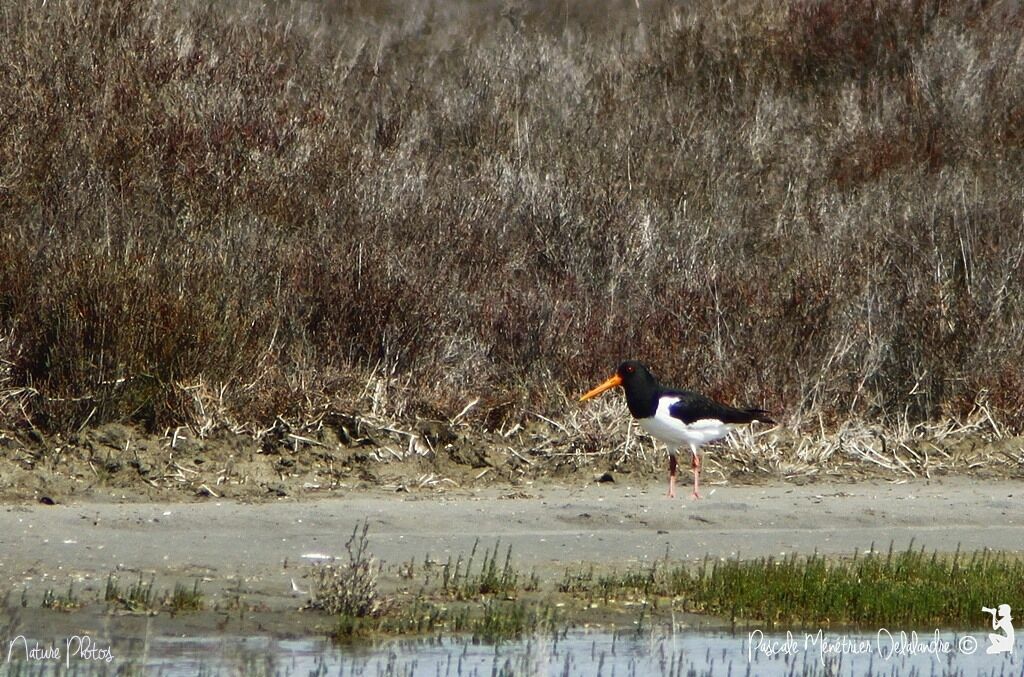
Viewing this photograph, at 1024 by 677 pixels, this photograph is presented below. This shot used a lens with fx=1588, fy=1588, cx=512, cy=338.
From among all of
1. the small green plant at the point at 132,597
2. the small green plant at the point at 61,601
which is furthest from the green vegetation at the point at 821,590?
the small green plant at the point at 61,601

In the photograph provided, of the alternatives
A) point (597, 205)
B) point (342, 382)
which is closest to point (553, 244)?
point (597, 205)

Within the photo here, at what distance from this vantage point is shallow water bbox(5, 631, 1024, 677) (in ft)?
20.9

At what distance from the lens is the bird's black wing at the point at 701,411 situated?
10.3 metres

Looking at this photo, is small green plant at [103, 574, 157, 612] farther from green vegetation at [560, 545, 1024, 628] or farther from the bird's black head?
the bird's black head

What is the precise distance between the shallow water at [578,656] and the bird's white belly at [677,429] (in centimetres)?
288

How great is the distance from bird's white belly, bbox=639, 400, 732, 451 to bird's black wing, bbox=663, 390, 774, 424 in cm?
3

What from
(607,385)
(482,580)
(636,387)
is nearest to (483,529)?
(482,580)

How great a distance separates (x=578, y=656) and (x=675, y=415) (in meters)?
3.62

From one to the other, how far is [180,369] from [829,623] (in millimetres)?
4985

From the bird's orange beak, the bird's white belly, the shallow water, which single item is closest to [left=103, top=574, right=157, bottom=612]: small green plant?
the shallow water

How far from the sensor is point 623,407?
11.3m

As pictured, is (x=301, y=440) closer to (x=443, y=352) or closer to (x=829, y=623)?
(x=443, y=352)

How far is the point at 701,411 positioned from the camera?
10430mm

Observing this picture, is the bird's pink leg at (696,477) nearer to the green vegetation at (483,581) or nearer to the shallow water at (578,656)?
the green vegetation at (483,581)
